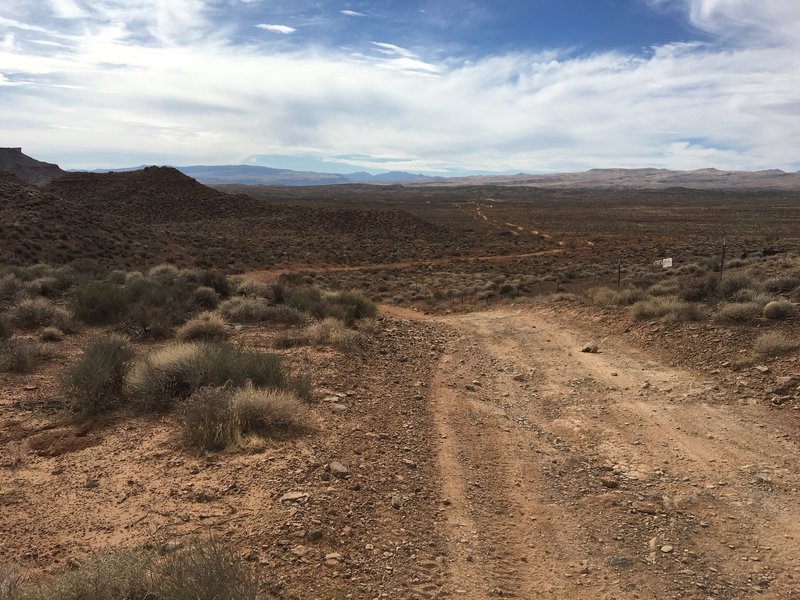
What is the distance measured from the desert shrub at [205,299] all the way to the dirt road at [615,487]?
7.62 meters

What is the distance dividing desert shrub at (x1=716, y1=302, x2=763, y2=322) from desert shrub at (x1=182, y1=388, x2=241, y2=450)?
375 inches

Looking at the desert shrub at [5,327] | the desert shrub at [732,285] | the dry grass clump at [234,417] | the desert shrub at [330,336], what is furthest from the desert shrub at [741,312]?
the desert shrub at [5,327]

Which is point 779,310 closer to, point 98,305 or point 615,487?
point 615,487

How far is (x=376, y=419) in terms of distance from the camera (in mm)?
6641

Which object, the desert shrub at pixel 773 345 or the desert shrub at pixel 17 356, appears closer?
the desert shrub at pixel 17 356

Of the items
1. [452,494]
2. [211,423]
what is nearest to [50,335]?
[211,423]

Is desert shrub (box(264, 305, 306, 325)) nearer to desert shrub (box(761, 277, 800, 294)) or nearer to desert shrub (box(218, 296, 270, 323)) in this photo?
desert shrub (box(218, 296, 270, 323))

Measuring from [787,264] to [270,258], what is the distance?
91.3 ft

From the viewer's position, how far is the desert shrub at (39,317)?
10289mm

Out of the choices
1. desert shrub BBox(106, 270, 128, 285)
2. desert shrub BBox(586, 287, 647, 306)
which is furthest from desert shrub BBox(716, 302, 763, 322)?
desert shrub BBox(106, 270, 128, 285)

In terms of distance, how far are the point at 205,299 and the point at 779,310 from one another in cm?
1326

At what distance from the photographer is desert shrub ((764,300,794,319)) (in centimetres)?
950

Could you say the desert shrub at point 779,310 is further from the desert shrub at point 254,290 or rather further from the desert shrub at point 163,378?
the desert shrub at point 254,290

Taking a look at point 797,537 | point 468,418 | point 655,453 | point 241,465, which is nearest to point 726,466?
point 655,453
